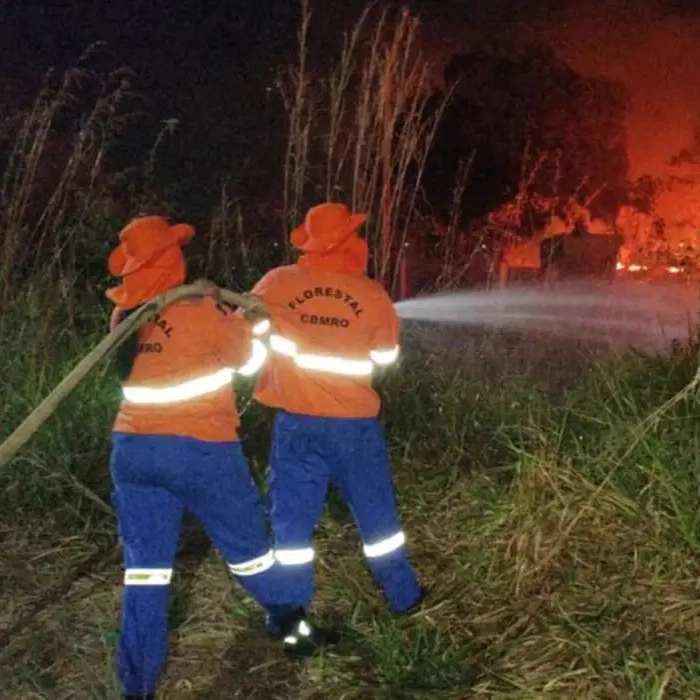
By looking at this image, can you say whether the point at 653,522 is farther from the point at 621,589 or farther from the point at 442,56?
the point at 442,56

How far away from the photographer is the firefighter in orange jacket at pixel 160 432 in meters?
3.75

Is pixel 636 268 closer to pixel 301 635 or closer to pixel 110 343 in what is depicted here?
pixel 301 635

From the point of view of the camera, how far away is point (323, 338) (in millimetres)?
4219

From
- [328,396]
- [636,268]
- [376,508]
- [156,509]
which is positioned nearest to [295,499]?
[376,508]

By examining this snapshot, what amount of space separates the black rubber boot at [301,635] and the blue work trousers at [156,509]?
1.26 ft

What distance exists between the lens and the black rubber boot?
13.2ft

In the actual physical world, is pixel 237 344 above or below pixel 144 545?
above

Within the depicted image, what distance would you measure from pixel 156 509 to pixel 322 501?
2.52ft

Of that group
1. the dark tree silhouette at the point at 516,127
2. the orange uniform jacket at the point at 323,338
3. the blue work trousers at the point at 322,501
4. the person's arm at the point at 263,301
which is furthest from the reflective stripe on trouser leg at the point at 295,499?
the dark tree silhouette at the point at 516,127

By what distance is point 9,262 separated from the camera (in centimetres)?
658

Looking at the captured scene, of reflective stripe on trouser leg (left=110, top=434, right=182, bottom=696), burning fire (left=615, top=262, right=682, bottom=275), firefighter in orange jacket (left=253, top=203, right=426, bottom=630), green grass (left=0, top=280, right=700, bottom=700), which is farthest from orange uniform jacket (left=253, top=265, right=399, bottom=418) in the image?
burning fire (left=615, top=262, right=682, bottom=275)

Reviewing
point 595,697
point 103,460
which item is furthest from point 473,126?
point 595,697

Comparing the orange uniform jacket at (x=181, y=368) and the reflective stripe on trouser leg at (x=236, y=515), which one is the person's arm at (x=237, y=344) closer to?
the orange uniform jacket at (x=181, y=368)

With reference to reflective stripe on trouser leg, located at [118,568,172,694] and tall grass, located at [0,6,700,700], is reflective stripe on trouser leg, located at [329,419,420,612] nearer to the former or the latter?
tall grass, located at [0,6,700,700]
